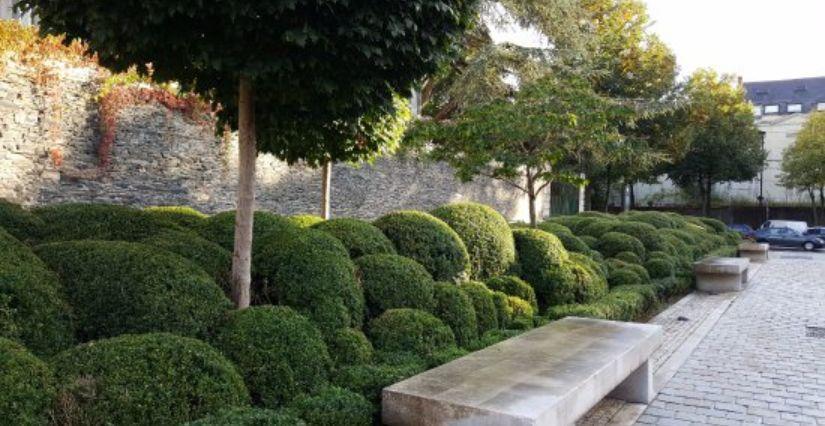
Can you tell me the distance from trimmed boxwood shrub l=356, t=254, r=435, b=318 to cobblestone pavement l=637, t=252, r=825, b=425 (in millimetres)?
2198

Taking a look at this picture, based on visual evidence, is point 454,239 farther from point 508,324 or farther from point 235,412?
point 235,412

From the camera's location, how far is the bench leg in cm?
→ 569

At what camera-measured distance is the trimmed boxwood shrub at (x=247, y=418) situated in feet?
10.6

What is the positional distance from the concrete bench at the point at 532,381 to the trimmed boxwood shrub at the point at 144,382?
1.08 m

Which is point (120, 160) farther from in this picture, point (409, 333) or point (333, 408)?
point (333, 408)

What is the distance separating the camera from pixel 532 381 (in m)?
4.18

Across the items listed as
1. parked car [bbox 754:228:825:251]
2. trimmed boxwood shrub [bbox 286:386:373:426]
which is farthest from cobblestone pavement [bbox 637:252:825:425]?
parked car [bbox 754:228:825:251]

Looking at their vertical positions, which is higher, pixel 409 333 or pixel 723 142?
pixel 723 142

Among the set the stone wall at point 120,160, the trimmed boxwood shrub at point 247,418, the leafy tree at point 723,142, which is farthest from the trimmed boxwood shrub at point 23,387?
the leafy tree at point 723,142

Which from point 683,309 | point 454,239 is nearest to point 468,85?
point 683,309

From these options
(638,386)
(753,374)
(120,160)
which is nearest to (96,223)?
(638,386)

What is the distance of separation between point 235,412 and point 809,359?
6899 millimetres

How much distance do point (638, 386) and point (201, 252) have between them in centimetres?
401

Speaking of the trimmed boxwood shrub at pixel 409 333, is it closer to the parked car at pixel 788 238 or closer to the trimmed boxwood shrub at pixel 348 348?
the trimmed boxwood shrub at pixel 348 348
